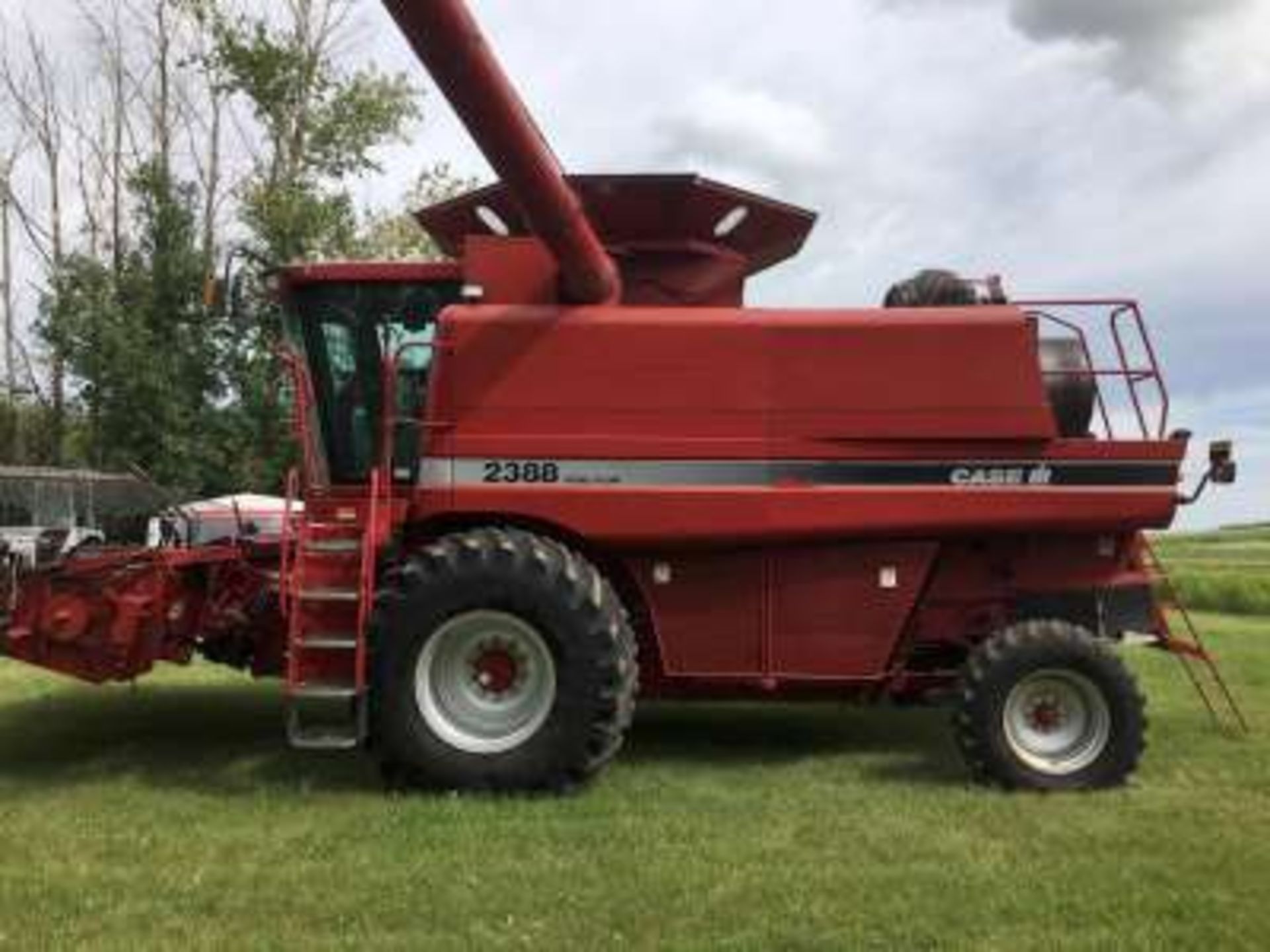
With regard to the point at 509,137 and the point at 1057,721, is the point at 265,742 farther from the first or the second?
the point at 1057,721

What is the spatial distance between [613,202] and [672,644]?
2484 millimetres

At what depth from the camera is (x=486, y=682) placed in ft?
27.2

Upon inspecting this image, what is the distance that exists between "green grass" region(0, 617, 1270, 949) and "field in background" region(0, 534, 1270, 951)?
0.02m

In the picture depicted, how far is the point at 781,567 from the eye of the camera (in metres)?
8.77

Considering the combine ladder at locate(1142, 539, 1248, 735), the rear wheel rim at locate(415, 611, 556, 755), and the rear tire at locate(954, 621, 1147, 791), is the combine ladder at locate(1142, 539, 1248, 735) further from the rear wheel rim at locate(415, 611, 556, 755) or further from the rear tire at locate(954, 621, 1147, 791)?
the rear wheel rim at locate(415, 611, 556, 755)

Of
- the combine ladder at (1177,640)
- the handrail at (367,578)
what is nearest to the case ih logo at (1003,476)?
the combine ladder at (1177,640)

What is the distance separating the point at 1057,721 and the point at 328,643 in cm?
380

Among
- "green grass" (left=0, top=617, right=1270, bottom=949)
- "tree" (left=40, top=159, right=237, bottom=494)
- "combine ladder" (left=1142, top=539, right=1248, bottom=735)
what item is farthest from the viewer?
"tree" (left=40, top=159, right=237, bottom=494)

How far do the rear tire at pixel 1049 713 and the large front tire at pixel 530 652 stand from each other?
181cm

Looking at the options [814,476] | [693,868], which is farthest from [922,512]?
[693,868]

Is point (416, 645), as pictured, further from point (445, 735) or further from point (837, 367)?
point (837, 367)

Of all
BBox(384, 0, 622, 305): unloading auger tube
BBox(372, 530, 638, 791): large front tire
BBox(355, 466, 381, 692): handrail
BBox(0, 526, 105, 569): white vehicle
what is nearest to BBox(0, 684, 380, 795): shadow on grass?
BBox(372, 530, 638, 791): large front tire

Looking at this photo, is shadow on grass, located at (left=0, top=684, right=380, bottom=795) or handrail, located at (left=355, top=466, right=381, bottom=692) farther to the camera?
shadow on grass, located at (left=0, top=684, right=380, bottom=795)

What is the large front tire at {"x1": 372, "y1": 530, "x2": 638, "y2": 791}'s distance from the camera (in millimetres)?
8000
